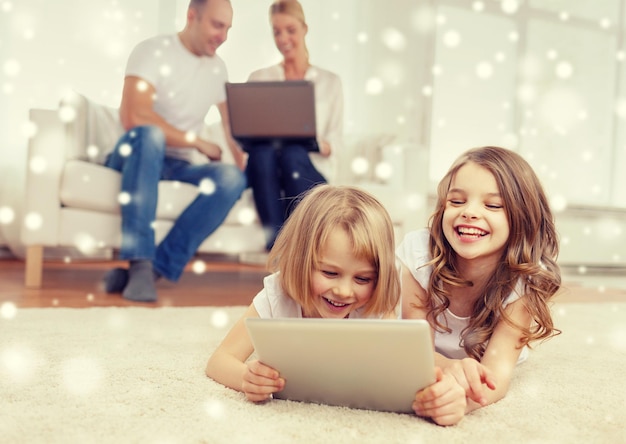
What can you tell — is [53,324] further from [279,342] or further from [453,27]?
[453,27]

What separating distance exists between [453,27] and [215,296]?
9.04 ft

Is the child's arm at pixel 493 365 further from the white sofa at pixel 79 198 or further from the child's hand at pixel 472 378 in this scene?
the white sofa at pixel 79 198

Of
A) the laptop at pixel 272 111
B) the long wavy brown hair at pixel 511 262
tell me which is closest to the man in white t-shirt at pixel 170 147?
the laptop at pixel 272 111

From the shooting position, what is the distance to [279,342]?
61 centimetres

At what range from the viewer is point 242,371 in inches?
28.7

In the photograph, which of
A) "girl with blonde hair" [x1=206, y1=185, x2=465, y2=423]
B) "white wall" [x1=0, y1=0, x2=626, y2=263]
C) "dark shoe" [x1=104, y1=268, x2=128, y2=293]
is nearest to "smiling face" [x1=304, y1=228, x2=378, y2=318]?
"girl with blonde hair" [x1=206, y1=185, x2=465, y2=423]

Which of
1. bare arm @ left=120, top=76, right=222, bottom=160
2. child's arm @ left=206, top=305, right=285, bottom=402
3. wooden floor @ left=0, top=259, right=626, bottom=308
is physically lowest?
wooden floor @ left=0, top=259, right=626, bottom=308

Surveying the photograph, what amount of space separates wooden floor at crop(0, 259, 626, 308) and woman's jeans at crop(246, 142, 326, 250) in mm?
295

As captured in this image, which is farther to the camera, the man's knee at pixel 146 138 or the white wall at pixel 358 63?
the white wall at pixel 358 63

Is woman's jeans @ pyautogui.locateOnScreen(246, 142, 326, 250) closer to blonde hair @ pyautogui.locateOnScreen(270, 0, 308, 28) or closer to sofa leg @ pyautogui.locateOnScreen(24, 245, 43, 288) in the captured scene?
blonde hair @ pyautogui.locateOnScreen(270, 0, 308, 28)

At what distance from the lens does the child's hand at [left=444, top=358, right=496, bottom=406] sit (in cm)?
65

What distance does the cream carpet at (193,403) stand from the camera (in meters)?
0.57

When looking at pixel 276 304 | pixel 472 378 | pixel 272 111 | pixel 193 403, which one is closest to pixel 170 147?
pixel 272 111

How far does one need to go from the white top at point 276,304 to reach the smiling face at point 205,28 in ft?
4.37
